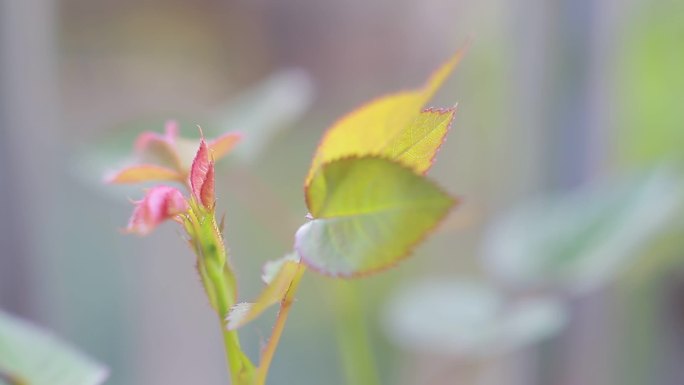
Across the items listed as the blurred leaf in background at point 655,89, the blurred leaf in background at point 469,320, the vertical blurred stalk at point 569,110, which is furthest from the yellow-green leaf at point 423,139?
the blurred leaf in background at point 655,89

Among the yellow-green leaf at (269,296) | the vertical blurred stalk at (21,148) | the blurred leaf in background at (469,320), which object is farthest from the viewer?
the vertical blurred stalk at (21,148)

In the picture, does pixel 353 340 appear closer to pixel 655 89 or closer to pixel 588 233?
pixel 588 233

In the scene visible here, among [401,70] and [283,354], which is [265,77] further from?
[283,354]

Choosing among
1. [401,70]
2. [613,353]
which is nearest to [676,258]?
[613,353]

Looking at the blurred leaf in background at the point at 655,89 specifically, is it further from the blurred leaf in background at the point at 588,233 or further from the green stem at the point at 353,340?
the green stem at the point at 353,340

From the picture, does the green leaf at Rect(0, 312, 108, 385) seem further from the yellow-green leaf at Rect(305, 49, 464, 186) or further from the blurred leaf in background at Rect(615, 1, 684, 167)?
the blurred leaf in background at Rect(615, 1, 684, 167)

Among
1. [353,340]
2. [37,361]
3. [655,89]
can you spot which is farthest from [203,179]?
[655,89]

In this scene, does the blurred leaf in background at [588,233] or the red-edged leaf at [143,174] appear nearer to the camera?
the red-edged leaf at [143,174]
